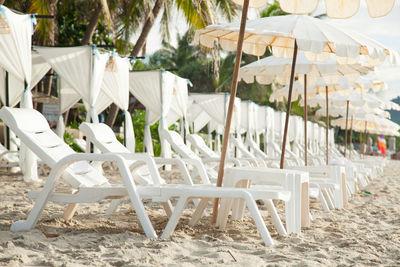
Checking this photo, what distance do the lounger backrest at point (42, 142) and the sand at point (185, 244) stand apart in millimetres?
355

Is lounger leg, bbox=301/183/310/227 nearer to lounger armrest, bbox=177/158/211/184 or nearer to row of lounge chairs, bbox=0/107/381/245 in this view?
row of lounge chairs, bbox=0/107/381/245

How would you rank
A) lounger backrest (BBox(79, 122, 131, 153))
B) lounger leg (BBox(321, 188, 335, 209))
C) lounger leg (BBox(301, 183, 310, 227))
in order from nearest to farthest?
lounger leg (BBox(301, 183, 310, 227))
lounger backrest (BBox(79, 122, 131, 153))
lounger leg (BBox(321, 188, 335, 209))

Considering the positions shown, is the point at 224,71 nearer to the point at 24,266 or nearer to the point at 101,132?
the point at 101,132

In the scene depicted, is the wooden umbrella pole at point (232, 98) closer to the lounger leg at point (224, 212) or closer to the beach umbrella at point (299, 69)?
the lounger leg at point (224, 212)

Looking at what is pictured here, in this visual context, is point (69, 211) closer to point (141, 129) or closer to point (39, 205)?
point (39, 205)

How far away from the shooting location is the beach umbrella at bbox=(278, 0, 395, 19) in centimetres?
380

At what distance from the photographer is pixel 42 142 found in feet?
12.4

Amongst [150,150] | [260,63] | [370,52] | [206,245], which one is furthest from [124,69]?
[206,245]

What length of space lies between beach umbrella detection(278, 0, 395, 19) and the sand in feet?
5.46

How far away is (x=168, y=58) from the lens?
38.5 metres

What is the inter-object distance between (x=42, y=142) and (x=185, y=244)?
4.51ft

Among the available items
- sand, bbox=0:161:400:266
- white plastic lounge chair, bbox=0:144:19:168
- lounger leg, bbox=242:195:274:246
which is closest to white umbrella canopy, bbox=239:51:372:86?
sand, bbox=0:161:400:266

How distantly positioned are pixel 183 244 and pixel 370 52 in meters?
2.41

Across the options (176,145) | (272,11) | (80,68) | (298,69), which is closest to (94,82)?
(80,68)
